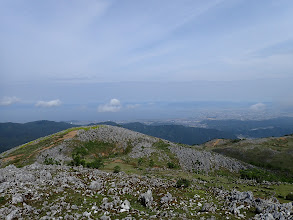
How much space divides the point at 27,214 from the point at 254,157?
294ft

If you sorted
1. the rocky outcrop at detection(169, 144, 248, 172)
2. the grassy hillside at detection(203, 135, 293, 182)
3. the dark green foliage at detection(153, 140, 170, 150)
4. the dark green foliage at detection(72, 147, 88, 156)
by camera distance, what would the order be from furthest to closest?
the dark green foliage at detection(153, 140, 170, 150) → the grassy hillside at detection(203, 135, 293, 182) → the dark green foliage at detection(72, 147, 88, 156) → the rocky outcrop at detection(169, 144, 248, 172)

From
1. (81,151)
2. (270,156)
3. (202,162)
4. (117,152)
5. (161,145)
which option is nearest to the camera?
(202,162)

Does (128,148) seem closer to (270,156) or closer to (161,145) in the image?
(161,145)

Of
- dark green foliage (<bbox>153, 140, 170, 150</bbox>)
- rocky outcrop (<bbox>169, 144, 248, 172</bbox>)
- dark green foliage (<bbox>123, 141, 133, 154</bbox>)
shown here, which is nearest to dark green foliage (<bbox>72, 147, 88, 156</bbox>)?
dark green foliage (<bbox>123, 141, 133, 154</bbox>)

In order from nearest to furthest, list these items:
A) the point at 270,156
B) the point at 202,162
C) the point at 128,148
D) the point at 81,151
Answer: the point at 202,162 < the point at 81,151 < the point at 128,148 < the point at 270,156

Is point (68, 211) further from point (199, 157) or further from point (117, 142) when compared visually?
point (117, 142)

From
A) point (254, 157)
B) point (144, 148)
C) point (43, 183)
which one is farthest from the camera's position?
point (254, 157)

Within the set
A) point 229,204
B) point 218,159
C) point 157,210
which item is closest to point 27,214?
point 157,210

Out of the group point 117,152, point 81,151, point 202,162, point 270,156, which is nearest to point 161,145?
point 117,152

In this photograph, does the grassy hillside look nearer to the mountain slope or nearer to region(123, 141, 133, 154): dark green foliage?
the mountain slope

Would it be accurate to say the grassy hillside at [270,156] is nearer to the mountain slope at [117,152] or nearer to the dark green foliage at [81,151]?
the mountain slope at [117,152]

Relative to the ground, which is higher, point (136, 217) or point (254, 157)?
point (136, 217)

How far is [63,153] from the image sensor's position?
64000mm

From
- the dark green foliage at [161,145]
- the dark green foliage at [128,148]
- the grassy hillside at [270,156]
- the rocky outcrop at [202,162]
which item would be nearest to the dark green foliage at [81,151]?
the dark green foliage at [128,148]
